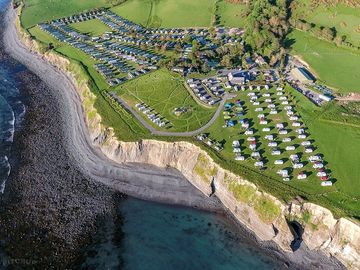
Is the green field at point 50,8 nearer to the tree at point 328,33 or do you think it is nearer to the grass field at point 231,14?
the grass field at point 231,14

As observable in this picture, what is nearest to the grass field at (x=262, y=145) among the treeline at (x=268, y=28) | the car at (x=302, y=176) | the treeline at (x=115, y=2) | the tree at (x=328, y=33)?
the car at (x=302, y=176)

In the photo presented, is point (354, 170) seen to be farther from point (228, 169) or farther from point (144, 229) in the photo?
point (144, 229)

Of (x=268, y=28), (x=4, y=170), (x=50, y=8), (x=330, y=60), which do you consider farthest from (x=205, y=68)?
(x=50, y=8)

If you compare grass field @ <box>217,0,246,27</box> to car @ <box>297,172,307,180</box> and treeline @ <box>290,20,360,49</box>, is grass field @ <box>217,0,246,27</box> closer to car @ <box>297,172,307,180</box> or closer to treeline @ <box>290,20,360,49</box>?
treeline @ <box>290,20,360,49</box>

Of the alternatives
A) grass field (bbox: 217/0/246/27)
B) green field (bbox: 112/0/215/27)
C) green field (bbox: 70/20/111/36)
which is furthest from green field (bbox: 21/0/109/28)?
grass field (bbox: 217/0/246/27)

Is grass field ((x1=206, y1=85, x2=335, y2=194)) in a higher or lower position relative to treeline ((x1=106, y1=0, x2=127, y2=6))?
lower

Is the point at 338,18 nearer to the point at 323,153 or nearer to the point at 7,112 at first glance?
the point at 323,153
